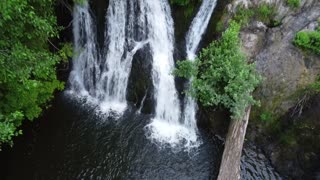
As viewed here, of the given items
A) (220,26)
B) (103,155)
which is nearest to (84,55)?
(103,155)

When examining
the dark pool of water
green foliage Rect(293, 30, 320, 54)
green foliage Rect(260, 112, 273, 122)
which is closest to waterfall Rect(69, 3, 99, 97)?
the dark pool of water

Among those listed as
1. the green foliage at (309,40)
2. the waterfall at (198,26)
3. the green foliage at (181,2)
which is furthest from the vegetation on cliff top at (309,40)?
the green foliage at (181,2)

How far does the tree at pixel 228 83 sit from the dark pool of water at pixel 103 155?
871 mm

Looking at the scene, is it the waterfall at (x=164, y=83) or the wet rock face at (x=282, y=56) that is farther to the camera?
Answer: the waterfall at (x=164, y=83)

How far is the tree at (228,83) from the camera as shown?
1096cm

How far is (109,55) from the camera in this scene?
45.8ft

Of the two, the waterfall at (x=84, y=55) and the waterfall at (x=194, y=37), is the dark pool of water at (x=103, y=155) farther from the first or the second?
the waterfall at (x=84, y=55)

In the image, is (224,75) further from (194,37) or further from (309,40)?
(309,40)

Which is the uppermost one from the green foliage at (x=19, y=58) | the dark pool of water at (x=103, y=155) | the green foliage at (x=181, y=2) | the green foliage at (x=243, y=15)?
the green foliage at (x=181, y=2)

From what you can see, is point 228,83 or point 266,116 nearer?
point 228,83

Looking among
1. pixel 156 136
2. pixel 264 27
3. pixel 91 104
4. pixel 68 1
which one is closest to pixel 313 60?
pixel 264 27

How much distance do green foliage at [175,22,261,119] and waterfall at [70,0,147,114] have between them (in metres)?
2.45

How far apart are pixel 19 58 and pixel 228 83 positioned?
20.9 ft

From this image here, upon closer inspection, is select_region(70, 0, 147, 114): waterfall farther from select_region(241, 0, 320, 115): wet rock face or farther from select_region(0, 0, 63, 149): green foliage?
select_region(241, 0, 320, 115): wet rock face
